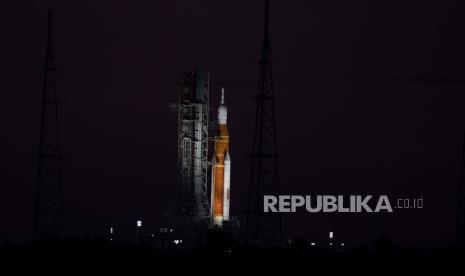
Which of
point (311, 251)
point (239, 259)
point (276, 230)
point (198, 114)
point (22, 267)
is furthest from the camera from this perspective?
point (198, 114)

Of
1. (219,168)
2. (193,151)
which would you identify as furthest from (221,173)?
(193,151)

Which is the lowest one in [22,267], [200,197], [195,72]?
[22,267]

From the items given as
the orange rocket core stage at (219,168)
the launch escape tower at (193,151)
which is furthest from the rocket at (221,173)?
the launch escape tower at (193,151)

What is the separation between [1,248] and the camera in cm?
6438

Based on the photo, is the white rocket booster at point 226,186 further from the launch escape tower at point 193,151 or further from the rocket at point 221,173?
the launch escape tower at point 193,151

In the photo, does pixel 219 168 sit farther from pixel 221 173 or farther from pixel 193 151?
pixel 193 151

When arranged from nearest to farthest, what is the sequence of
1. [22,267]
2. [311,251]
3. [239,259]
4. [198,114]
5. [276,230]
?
[22,267], [239,259], [311,251], [276,230], [198,114]

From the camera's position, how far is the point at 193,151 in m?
99.3

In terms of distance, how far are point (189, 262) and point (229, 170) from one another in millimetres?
40371

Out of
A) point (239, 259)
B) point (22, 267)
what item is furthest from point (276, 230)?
point (22, 267)

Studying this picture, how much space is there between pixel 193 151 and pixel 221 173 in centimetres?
364

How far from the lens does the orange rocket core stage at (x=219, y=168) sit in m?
102

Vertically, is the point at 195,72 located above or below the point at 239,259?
above

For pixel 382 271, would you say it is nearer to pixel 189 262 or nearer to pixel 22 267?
pixel 189 262
